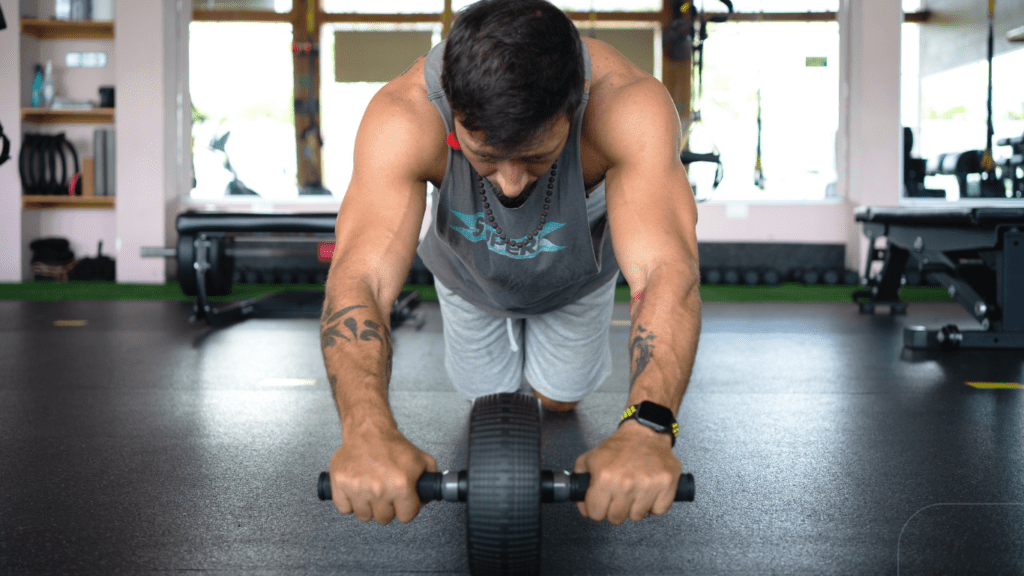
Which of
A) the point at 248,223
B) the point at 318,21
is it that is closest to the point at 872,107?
the point at 318,21

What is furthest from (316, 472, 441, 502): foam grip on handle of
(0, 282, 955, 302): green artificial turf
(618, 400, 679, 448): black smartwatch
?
(0, 282, 955, 302): green artificial turf

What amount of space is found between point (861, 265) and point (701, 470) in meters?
4.86

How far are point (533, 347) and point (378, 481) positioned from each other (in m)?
1.13

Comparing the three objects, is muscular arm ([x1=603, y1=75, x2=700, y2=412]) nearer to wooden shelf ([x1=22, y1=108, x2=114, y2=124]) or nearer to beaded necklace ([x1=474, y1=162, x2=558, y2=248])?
beaded necklace ([x1=474, y1=162, x2=558, y2=248])

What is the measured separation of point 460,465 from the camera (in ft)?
5.15

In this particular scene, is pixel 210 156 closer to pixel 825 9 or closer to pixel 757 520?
pixel 825 9

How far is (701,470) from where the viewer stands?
154 cm

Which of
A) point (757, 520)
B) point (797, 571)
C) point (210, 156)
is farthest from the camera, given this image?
point (210, 156)

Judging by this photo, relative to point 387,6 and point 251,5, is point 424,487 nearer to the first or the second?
point 387,6

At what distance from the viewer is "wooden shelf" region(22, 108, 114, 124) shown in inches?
A: 223

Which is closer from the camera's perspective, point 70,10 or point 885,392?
point 885,392

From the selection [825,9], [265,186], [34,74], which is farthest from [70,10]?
[825,9]

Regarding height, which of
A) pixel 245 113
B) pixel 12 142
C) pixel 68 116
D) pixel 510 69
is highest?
pixel 245 113

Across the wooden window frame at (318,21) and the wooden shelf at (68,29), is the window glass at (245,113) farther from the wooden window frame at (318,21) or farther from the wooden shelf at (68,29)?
the wooden shelf at (68,29)
